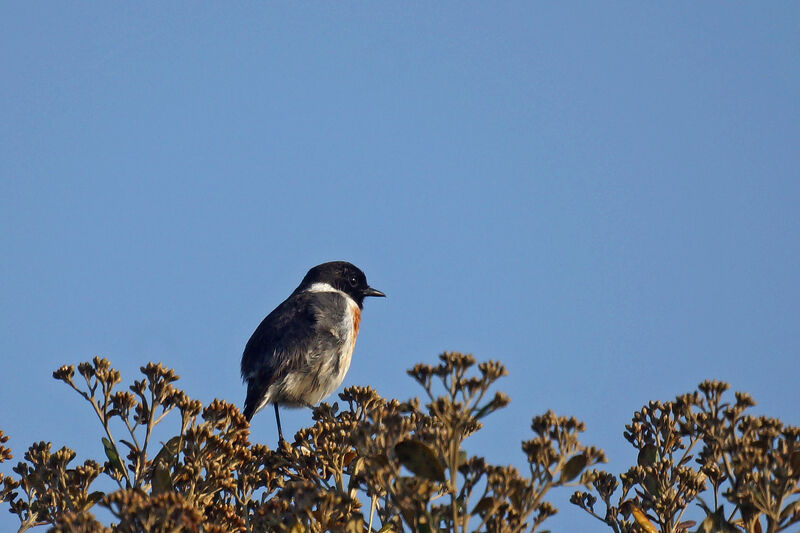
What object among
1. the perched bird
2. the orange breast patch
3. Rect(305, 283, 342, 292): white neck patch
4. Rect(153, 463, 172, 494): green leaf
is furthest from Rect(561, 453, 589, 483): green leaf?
Rect(305, 283, 342, 292): white neck patch

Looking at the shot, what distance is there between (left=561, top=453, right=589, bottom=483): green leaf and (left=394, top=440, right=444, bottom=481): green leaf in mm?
469

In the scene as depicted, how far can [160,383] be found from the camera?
204 inches

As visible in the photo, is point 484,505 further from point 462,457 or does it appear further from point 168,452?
point 168,452

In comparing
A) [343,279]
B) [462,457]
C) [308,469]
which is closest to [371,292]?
[343,279]

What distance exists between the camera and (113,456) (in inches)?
189

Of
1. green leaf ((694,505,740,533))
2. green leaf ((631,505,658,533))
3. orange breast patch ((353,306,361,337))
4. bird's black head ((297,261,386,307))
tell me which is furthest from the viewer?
bird's black head ((297,261,386,307))

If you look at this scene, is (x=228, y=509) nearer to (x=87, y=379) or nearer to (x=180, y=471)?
(x=180, y=471)

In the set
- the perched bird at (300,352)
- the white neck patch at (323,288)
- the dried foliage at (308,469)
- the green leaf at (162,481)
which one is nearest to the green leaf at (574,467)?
the dried foliage at (308,469)

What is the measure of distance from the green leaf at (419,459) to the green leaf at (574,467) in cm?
47

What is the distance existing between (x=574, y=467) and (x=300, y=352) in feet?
23.7

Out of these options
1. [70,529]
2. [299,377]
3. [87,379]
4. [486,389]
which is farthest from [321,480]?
[299,377]

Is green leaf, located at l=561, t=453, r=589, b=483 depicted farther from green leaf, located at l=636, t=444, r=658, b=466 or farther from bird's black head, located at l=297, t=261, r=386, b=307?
bird's black head, located at l=297, t=261, r=386, b=307

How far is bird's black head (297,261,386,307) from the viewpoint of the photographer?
12367 millimetres

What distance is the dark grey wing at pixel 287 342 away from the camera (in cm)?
1023
